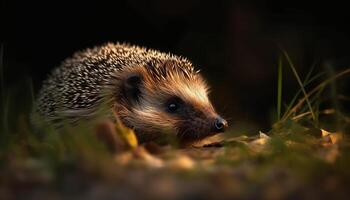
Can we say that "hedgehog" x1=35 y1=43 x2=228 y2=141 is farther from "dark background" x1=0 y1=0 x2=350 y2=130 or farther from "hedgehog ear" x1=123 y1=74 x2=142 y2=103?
"dark background" x1=0 y1=0 x2=350 y2=130

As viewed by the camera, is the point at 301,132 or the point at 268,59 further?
the point at 268,59

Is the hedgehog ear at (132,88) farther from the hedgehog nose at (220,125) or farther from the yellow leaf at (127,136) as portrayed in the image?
the yellow leaf at (127,136)

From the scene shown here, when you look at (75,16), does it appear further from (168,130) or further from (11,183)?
(11,183)

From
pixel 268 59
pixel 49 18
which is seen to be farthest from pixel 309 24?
pixel 49 18

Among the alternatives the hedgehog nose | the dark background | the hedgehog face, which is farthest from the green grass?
the dark background

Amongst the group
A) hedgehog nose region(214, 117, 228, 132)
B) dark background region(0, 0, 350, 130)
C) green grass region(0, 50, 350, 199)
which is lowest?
green grass region(0, 50, 350, 199)

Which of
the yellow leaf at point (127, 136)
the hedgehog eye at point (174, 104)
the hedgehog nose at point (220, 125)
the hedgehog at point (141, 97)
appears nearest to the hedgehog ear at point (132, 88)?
the hedgehog at point (141, 97)

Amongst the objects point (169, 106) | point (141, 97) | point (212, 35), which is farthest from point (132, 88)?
point (212, 35)
